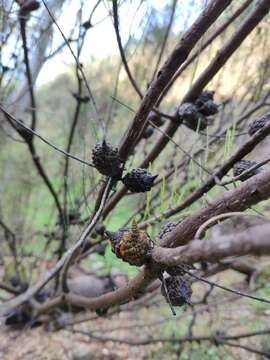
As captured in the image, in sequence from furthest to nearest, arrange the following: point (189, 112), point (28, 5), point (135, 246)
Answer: point (28, 5), point (189, 112), point (135, 246)

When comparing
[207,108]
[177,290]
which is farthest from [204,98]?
[177,290]

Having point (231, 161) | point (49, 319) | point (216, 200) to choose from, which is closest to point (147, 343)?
point (49, 319)

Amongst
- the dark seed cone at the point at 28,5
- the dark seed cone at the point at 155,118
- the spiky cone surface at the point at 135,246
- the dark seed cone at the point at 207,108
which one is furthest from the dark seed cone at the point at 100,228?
the dark seed cone at the point at 28,5

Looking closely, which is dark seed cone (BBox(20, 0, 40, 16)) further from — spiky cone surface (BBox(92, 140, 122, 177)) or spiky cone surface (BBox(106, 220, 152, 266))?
spiky cone surface (BBox(106, 220, 152, 266))

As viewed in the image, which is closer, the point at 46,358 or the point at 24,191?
the point at 46,358

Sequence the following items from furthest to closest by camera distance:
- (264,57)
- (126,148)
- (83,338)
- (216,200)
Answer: (83,338), (264,57), (126,148), (216,200)

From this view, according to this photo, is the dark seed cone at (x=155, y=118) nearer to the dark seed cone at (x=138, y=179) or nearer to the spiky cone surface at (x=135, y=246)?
the dark seed cone at (x=138, y=179)

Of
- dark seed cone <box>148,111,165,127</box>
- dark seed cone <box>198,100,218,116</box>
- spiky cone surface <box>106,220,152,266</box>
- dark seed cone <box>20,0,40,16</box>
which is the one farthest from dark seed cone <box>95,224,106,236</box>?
dark seed cone <box>20,0,40,16</box>

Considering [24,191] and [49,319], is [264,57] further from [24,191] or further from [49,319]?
[24,191]

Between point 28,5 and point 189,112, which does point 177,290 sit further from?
point 28,5
